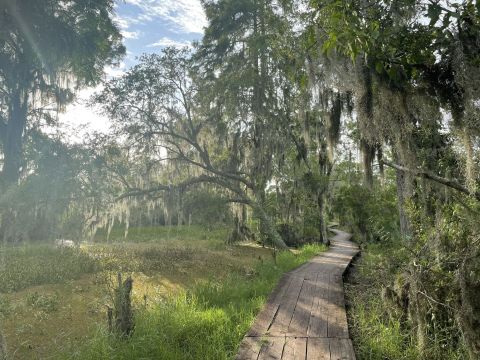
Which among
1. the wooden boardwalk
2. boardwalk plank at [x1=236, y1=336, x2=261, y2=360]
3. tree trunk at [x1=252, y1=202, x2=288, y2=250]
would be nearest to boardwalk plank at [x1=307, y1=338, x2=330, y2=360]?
the wooden boardwalk

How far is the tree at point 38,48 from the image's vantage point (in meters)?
14.5

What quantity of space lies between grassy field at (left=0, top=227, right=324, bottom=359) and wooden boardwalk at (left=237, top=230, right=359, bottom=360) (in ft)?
1.00

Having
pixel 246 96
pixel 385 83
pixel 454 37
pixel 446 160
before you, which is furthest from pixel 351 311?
pixel 246 96

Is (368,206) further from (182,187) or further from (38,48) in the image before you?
(38,48)

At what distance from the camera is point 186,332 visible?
5.01m

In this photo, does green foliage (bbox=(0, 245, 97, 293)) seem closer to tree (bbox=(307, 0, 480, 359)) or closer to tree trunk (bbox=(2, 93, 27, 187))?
tree trunk (bbox=(2, 93, 27, 187))

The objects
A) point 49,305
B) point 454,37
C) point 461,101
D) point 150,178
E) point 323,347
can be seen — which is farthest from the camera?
point 150,178

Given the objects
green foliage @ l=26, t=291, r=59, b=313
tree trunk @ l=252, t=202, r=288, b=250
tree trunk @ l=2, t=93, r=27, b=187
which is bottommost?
green foliage @ l=26, t=291, r=59, b=313

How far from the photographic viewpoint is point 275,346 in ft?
13.9

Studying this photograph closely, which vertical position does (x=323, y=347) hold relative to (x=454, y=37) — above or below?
below

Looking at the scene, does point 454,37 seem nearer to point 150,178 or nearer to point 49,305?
point 49,305

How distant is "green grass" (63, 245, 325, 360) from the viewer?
4.31m

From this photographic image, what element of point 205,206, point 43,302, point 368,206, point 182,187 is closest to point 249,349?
point 43,302

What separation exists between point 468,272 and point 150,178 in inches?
628
